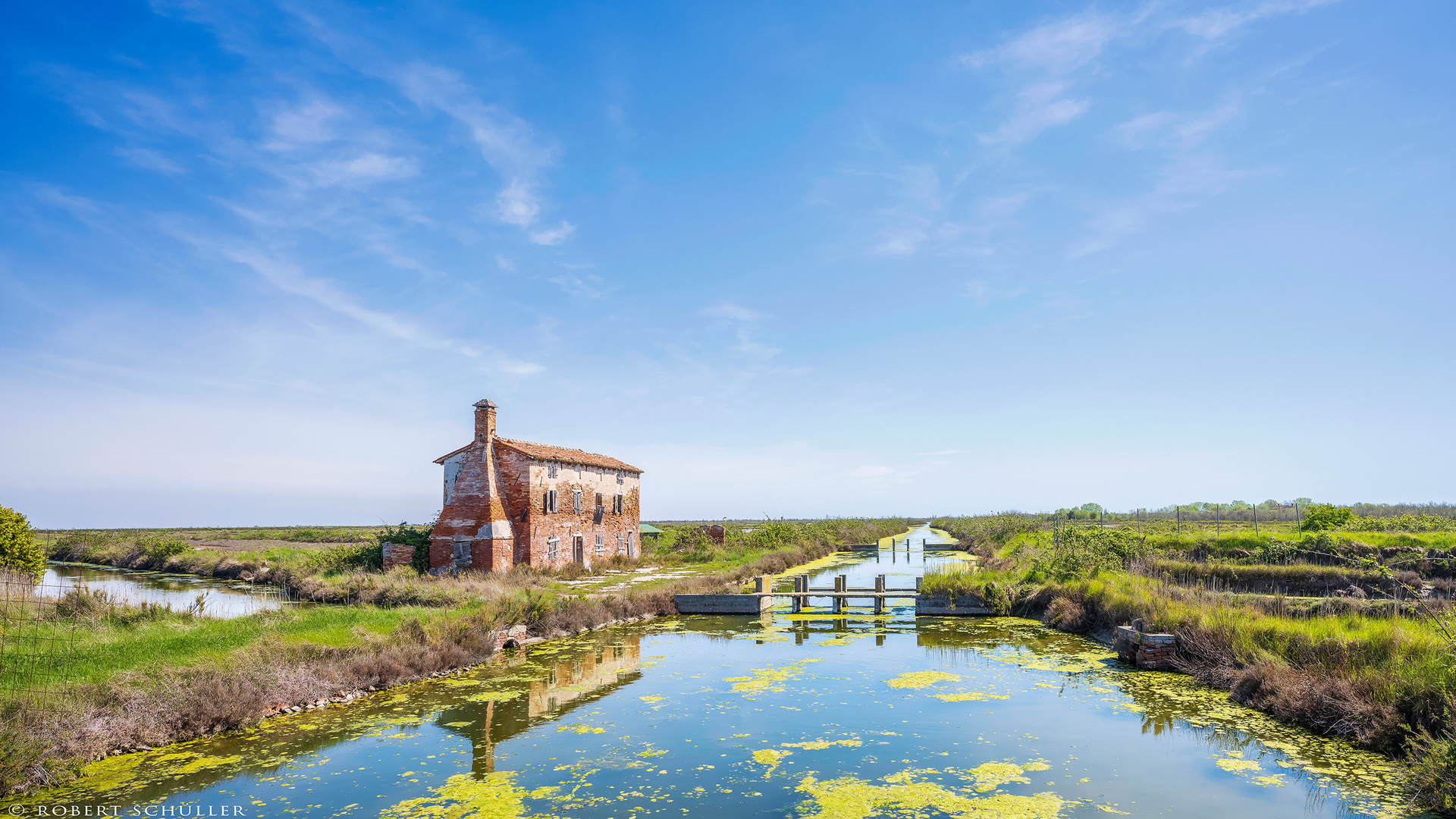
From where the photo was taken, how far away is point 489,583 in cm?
2134

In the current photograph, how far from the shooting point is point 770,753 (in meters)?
9.57

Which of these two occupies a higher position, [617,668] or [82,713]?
[82,713]

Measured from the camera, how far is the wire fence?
8.99 m

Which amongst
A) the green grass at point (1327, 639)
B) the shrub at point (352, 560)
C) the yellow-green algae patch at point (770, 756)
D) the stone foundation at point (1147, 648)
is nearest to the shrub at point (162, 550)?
the shrub at point (352, 560)

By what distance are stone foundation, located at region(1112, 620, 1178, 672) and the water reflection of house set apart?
9948 mm

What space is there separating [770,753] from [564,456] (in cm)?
2225

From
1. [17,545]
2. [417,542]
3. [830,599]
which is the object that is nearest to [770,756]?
[830,599]

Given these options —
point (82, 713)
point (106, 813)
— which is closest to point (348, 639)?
point (82, 713)

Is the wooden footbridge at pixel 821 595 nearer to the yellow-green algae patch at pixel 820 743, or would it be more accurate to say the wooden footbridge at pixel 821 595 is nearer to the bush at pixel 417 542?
the bush at pixel 417 542

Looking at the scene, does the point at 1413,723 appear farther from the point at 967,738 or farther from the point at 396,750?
the point at 396,750

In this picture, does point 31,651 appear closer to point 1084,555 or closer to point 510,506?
point 510,506

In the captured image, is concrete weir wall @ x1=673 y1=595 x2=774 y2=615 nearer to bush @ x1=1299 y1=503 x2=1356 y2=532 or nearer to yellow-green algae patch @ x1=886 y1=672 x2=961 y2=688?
yellow-green algae patch @ x1=886 y1=672 x2=961 y2=688

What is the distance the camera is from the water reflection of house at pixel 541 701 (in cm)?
1045

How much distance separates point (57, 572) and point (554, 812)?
4833 cm
